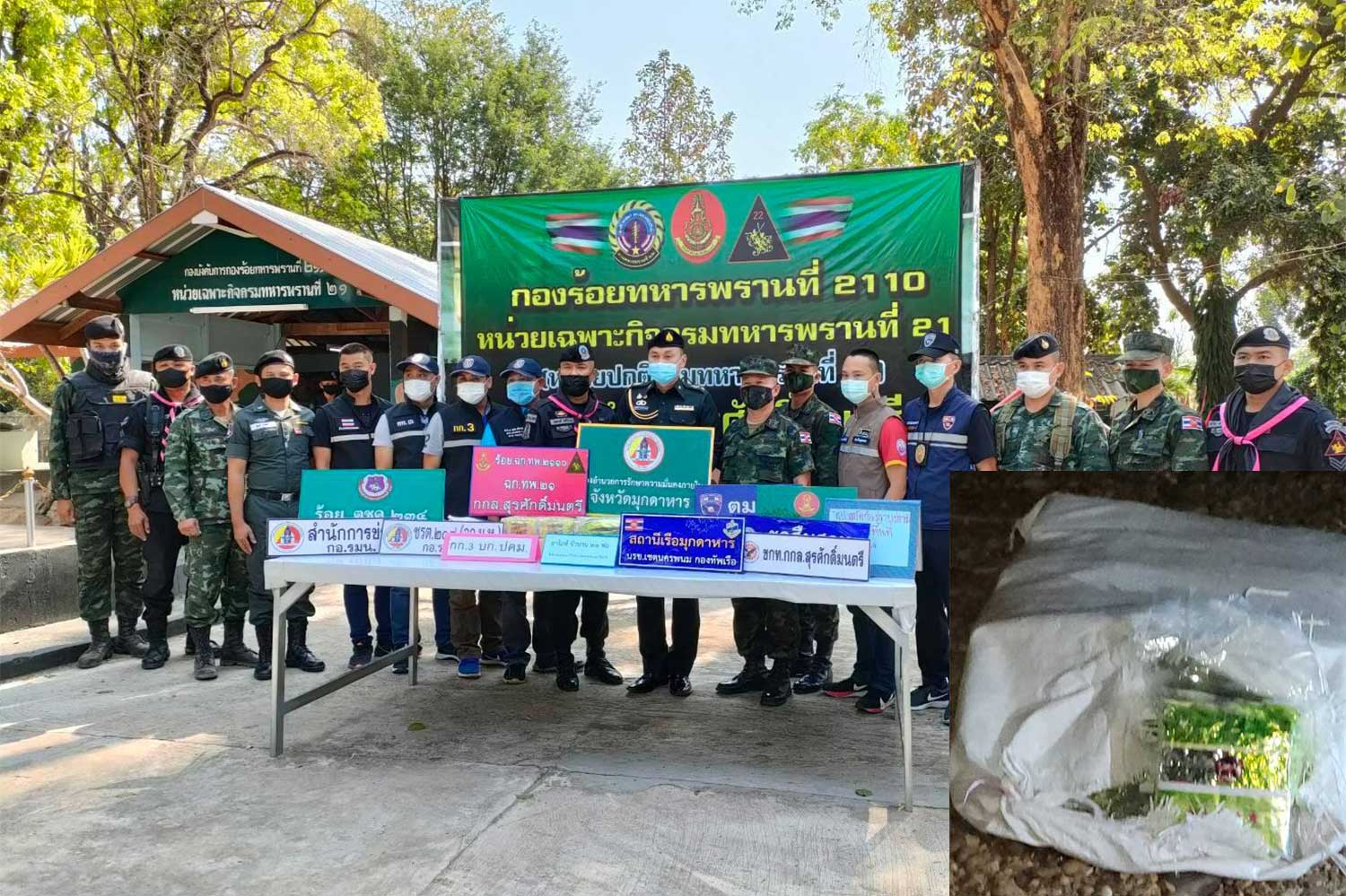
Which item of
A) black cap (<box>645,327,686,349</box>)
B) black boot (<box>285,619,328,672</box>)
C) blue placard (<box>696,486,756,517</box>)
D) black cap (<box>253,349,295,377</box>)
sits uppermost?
black cap (<box>645,327,686,349</box>)

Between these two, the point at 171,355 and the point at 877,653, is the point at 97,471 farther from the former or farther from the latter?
the point at 877,653

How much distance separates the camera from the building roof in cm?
778

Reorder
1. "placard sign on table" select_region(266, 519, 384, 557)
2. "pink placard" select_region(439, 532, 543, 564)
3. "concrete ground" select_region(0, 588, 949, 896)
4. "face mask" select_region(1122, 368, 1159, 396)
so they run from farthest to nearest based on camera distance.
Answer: "face mask" select_region(1122, 368, 1159, 396), "placard sign on table" select_region(266, 519, 384, 557), "pink placard" select_region(439, 532, 543, 564), "concrete ground" select_region(0, 588, 949, 896)

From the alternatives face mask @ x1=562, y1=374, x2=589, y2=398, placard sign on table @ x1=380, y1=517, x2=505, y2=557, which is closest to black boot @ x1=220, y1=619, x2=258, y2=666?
placard sign on table @ x1=380, y1=517, x2=505, y2=557

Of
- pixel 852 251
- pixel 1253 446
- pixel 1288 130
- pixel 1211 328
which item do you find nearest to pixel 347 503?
pixel 852 251

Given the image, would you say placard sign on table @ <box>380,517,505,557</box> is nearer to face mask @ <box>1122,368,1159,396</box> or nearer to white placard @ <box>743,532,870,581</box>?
white placard @ <box>743,532,870,581</box>

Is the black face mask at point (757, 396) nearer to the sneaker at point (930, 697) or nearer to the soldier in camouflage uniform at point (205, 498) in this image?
the sneaker at point (930, 697)

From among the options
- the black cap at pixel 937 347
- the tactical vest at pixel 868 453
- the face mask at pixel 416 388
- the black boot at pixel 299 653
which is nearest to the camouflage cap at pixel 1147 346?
the black cap at pixel 937 347

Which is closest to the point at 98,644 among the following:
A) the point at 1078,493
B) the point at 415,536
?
the point at 415,536

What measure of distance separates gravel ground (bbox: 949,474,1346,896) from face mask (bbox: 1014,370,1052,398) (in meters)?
2.70

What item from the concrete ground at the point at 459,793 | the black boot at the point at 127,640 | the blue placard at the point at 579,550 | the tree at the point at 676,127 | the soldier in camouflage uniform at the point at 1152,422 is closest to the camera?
the concrete ground at the point at 459,793

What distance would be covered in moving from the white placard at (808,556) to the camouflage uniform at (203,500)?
3098 millimetres

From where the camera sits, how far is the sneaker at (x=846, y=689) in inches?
179

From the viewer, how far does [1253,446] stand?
3.70 m
